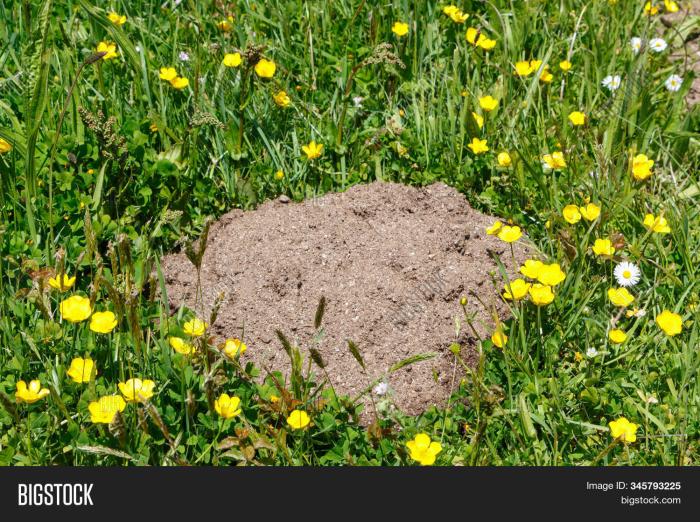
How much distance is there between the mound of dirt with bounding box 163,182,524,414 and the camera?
2.79m

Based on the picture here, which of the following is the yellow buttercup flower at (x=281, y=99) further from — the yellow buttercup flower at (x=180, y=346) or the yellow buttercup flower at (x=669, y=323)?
the yellow buttercup flower at (x=669, y=323)

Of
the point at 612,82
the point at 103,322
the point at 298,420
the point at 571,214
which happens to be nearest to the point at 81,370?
the point at 103,322

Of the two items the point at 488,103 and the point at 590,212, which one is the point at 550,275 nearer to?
the point at 590,212

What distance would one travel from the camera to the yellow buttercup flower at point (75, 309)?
97.3 inches

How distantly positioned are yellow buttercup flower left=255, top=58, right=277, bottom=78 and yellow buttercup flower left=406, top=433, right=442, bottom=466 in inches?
69.9

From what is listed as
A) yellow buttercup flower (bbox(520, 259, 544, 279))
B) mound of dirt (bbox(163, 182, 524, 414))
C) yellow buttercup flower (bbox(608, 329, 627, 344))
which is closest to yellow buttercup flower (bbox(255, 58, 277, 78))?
mound of dirt (bbox(163, 182, 524, 414))

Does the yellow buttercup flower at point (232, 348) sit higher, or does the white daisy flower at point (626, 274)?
the white daisy flower at point (626, 274)

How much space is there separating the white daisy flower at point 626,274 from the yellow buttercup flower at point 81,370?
1779mm

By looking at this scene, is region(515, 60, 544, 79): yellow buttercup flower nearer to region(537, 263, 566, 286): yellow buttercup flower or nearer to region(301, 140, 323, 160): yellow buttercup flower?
region(301, 140, 323, 160): yellow buttercup flower

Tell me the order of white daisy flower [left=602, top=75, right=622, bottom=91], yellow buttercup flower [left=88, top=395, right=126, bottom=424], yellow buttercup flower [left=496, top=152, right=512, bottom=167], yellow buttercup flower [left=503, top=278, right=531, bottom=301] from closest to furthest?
yellow buttercup flower [left=88, top=395, right=126, bottom=424] → yellow buttercup flower [left=503, top=278, right=531, bottom=301] → yellow buttercup flower [left=496, top=152, right=512, bottom=167] → white daisy flower [left=602, top=75, right=622, bottom=91]

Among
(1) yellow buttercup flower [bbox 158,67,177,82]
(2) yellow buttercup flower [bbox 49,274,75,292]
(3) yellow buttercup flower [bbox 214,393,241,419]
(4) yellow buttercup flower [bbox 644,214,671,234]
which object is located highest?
(1) yellow buttercup flower [bbox 158,67,177,82]

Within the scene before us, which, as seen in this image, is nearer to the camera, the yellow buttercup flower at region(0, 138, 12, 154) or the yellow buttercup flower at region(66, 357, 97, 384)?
the yellow buttercup flower at region(66, 357, 97, 384)

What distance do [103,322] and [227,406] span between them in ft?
1.52

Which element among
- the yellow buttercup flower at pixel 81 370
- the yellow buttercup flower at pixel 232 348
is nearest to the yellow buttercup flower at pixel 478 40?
the yellow buttercup flower at pixel 232 348
